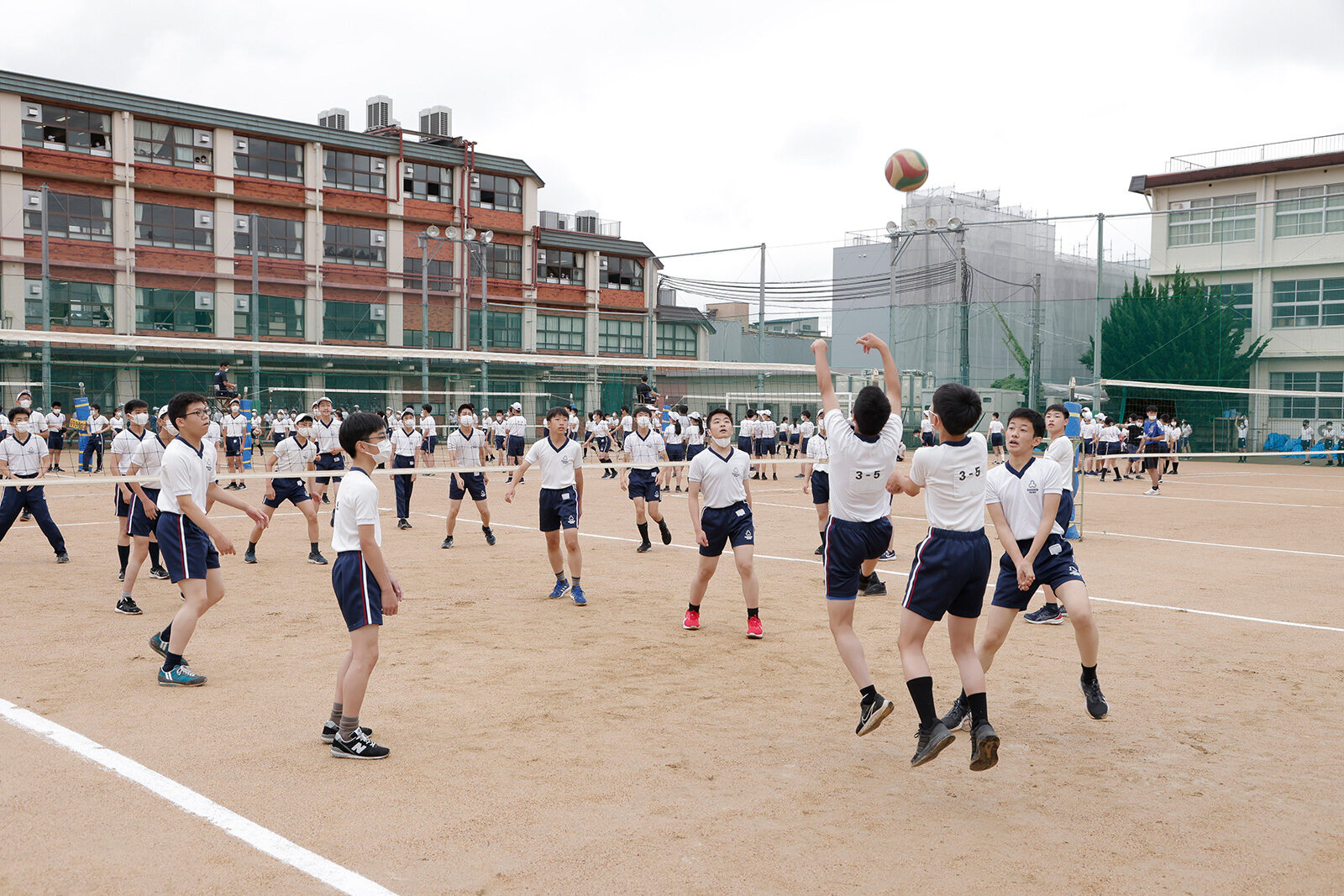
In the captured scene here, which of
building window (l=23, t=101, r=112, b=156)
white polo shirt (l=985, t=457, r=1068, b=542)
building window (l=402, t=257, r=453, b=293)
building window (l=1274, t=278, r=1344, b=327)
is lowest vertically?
white polo shirt (l=985, t=457, r=1068, b=542)

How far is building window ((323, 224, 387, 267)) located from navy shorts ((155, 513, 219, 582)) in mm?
37481

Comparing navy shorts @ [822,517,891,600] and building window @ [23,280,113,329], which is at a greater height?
building window @ [23,280,113,329]

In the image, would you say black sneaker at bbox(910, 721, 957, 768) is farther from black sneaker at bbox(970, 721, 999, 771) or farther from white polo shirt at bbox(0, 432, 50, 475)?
white polo shirt at bbox(0, 432, 50, 475)

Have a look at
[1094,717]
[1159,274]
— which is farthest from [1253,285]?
[1094,717]

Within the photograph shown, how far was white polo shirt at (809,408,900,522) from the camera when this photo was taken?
5.68 metres

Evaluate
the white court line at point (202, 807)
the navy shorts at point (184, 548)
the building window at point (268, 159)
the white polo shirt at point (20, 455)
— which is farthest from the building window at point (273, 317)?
the white court line at point (202, 807)

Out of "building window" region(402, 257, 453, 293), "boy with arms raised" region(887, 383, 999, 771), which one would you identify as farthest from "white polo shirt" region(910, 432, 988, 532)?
"building window" region(402, 257, 453, 293)

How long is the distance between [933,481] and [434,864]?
2.93m

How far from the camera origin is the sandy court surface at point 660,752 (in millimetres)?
4055

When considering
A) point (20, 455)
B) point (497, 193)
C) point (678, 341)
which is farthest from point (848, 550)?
point (678, 341)

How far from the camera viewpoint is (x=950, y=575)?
16.3 ft

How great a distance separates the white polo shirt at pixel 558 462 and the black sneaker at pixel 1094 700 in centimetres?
532

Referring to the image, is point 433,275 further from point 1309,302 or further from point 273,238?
point 1309,302

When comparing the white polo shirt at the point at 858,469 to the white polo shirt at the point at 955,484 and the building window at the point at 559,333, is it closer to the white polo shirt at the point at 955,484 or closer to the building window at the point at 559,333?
the white polo shirt at the point at 955,484
